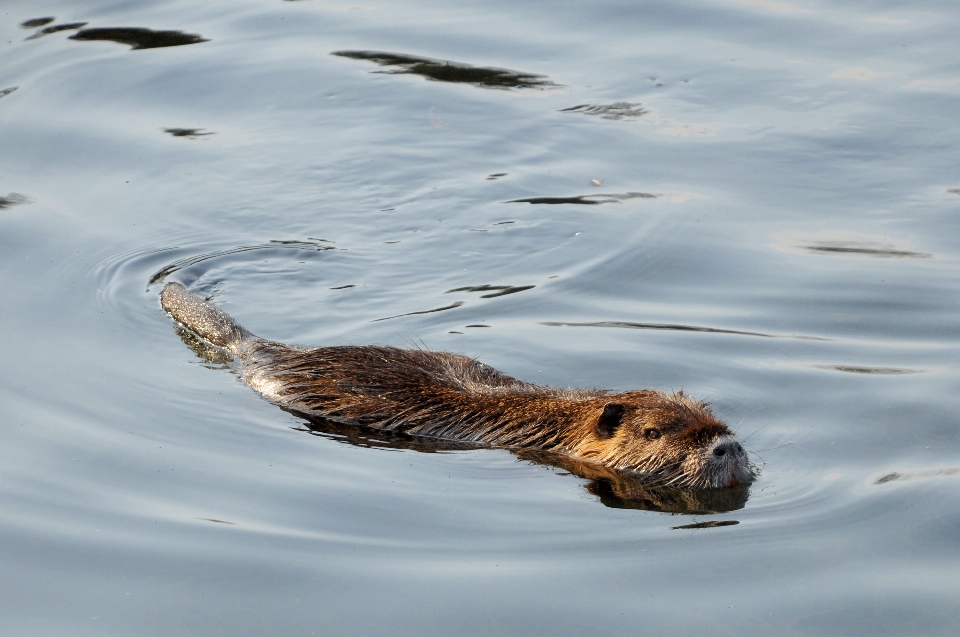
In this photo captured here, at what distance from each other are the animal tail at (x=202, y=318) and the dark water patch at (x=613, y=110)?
423 cm

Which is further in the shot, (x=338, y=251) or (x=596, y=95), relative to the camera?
(x=596, y=95)

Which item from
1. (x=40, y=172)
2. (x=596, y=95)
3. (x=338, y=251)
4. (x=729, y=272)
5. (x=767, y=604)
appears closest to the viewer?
(x=767, y=604)

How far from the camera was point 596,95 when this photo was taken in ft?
37.0

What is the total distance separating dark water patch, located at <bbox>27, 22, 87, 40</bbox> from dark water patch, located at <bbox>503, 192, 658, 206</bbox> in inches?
240

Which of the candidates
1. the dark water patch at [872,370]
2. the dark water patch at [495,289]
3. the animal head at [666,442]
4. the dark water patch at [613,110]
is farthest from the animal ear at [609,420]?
the dark water patch at [613,110]

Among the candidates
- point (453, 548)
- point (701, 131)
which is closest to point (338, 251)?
point (701, 131)

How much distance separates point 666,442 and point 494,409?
2.92 feet

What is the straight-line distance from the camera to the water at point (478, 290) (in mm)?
5020

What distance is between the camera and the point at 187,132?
10961 mm

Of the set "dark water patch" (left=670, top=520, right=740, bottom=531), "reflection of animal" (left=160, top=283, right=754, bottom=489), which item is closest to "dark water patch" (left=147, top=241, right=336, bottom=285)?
"reflection of animal" (left=160, top=283, right=754, bottom=489)

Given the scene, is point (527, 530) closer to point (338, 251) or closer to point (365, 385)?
point (365, 385)

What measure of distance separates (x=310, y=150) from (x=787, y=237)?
13.0ft

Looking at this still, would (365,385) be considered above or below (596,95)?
below

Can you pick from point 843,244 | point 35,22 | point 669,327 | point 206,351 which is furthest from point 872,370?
point 35,22
